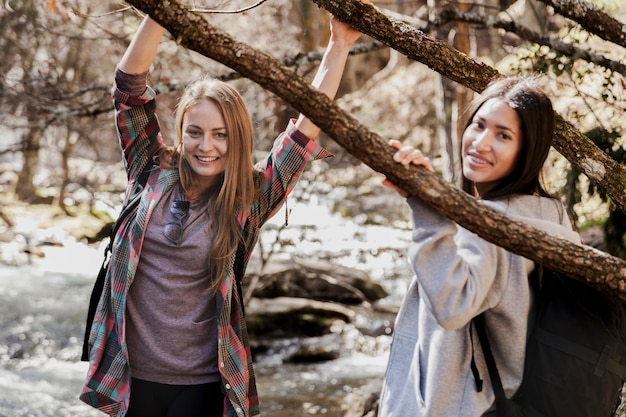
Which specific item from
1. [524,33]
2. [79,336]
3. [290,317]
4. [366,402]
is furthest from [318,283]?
[524,33]

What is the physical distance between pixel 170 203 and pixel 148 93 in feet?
1.28

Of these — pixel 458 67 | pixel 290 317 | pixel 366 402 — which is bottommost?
pixel 290 317

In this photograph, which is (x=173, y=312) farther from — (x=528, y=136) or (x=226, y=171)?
(x=528, y=136)

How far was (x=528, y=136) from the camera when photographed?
2.13m

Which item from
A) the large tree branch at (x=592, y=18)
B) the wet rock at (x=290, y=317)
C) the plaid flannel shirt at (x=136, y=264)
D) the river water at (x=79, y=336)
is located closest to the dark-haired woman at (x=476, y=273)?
the plaid flannel shirt at (x=136, y=264)

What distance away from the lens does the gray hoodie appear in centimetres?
187

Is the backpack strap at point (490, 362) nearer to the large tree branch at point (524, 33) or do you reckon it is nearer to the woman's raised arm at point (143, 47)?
the woman's raised arm at point (143, 47)

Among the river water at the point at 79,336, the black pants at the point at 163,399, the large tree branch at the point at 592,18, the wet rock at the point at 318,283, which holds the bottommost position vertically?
the river water at the point at 79,336

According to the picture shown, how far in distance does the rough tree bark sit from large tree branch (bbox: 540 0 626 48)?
5.30ft

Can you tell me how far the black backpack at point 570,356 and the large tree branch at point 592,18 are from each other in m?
1.64

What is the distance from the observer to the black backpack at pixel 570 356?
1972 millimetres

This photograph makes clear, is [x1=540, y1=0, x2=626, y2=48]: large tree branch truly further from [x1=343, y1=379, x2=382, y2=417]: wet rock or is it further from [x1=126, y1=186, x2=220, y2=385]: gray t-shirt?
[x1=343, y1=379, x2=382, y2=417]: wet rock

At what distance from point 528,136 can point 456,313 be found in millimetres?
557

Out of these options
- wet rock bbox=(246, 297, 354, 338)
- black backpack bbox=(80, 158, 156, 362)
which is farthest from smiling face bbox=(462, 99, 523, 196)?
wet rock bbox=(246, 297, 354, 338)
